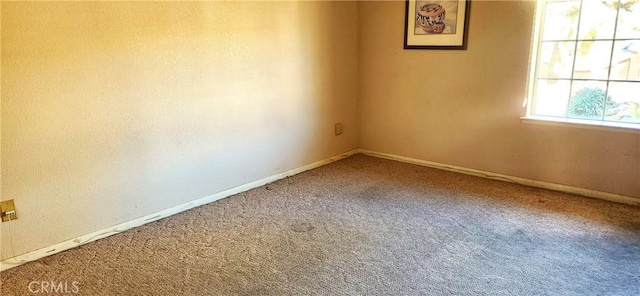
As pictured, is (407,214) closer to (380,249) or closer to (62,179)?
(380,249)

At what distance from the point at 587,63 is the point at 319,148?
228 cm

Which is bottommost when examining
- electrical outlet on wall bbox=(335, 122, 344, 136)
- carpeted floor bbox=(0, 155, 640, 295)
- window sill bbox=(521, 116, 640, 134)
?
carpeted floor bbox=(0, 155, 640, 295)

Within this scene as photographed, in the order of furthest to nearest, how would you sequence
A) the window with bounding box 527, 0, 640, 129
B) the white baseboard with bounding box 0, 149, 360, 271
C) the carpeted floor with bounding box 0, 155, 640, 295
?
the window with bounding box 527, 0, 640, 129 < the white baseboard with bounding box 0, 149, 360, 271 < the carpeted floor with bounding box 0, 155, 640, 295

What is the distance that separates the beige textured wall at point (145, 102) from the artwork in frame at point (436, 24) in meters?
0.71

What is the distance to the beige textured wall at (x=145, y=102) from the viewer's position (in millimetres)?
2289

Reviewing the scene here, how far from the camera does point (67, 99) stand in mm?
2398

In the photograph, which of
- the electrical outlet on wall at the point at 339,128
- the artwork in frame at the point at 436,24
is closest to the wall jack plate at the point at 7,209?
the electrical outlet on wall at the point at 339,128

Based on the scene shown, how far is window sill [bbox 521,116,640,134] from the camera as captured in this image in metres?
2.94

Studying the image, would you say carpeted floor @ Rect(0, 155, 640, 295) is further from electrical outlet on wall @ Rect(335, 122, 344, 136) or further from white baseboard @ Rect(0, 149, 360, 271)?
electrical outlet on wall @ Rect(335, 122, 344, 136)

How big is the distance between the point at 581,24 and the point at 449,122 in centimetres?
124

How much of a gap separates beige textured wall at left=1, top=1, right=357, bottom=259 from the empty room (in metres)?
0.01

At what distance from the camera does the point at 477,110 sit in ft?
11.9

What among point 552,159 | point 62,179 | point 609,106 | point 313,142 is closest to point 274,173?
point 313,142

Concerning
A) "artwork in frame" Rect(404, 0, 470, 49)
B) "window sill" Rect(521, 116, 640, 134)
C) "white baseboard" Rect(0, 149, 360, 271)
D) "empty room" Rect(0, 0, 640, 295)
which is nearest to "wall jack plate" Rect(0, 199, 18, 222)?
"empty room" Rect(0, 0, 640, 295)
